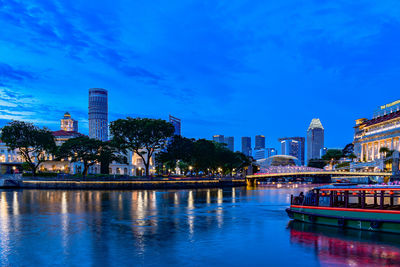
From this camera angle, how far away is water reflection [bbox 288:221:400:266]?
2283 centimetres

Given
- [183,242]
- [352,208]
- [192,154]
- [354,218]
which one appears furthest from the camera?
[192,154]

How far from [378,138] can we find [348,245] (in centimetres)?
14007

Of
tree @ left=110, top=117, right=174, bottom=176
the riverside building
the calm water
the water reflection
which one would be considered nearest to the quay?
tree @ left=110, top=117, right=174, bottom=176

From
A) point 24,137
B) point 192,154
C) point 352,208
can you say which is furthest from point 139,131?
point 352,208

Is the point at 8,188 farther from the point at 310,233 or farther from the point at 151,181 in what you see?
the point at 310,233

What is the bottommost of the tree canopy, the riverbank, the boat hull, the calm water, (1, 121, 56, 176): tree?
the riverbank

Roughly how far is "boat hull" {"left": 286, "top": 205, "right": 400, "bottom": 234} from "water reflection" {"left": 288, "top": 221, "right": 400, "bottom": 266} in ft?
1.59

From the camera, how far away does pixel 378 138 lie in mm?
152000

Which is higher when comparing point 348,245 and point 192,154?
point 192,154

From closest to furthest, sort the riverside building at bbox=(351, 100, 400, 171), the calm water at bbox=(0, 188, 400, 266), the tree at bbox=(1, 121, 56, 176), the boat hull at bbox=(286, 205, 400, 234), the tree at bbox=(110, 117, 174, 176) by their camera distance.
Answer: the calm water at bbox=(0, 188, 400, 266), the boat hull at bbox=(286, 205, 400, 234), the tree at bbox=(110, 117, 174, 176), the tree at bbox=(1, 121, 56, 176), the riverside building at bbox=(351, 100, 400, 171)

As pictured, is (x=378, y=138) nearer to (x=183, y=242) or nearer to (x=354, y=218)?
(x=354, y=218)

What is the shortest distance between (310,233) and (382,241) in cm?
572

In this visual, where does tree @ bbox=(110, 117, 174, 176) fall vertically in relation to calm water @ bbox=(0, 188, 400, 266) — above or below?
above

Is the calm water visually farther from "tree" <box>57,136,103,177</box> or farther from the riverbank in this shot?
"tree" <box>57,136,103,177</box>
